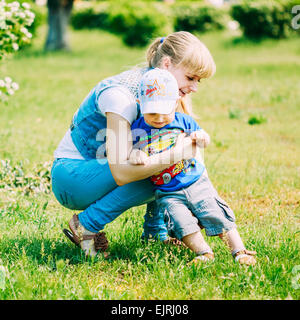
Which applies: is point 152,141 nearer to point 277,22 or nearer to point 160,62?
point 160,62

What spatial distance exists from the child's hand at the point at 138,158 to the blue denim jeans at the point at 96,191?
28 cm

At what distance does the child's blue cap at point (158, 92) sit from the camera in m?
2.54

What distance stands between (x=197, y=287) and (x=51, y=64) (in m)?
12.8

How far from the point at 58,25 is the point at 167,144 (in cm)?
1719

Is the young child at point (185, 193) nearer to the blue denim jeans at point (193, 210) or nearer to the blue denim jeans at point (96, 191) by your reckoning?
the blue denim jeans at point (193, 210)

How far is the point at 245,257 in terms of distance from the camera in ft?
8.91

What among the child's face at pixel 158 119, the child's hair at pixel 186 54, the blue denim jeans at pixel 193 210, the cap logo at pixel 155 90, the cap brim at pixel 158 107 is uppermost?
the child's hair at pixel 186 54

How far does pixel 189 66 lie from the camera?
2779 millimetres

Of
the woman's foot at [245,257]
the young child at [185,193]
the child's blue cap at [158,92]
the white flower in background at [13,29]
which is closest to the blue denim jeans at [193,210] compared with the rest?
the young child at [185,193]
